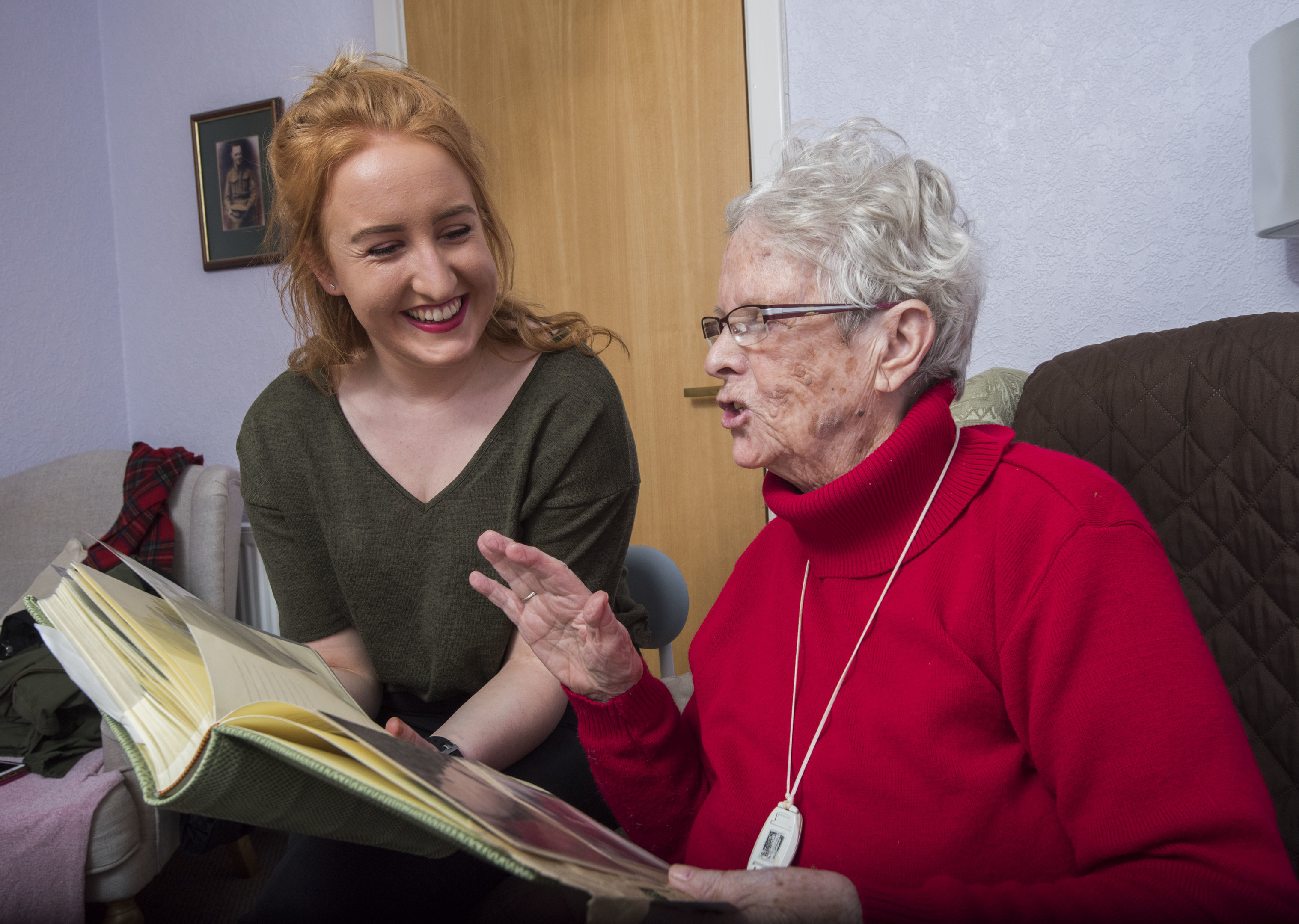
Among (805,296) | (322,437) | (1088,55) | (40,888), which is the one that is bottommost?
(40,888)

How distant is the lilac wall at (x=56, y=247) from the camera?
273 centimetres

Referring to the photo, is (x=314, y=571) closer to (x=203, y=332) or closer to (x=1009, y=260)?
(x=1009, y=260)

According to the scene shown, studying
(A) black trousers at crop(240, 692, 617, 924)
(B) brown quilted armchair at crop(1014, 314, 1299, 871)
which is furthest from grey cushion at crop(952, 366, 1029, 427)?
(A) black trousers at crop(240, 692, 617, 924)

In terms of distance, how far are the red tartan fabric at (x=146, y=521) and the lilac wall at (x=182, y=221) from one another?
0.65 m

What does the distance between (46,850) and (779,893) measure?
1.63m

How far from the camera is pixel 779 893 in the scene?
1.85 feet

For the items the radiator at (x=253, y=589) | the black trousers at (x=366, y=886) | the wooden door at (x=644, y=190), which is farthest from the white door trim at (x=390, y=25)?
the black trousers at (x=366, y=886)

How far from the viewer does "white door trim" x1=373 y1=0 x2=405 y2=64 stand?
2727mm

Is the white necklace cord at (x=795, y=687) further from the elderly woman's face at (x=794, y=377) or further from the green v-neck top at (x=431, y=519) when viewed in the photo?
the green v-neck top at (x=431, y=519)

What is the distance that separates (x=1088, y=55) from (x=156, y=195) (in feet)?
9.62

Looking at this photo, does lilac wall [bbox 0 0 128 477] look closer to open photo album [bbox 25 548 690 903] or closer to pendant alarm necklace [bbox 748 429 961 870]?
open photo album [bbox 25 548 690 903]

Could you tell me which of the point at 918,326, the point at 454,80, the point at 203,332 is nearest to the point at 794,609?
the point at 918,326

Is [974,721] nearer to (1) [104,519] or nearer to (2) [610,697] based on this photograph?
(2) [610,697]

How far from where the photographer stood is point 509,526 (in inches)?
44.3
